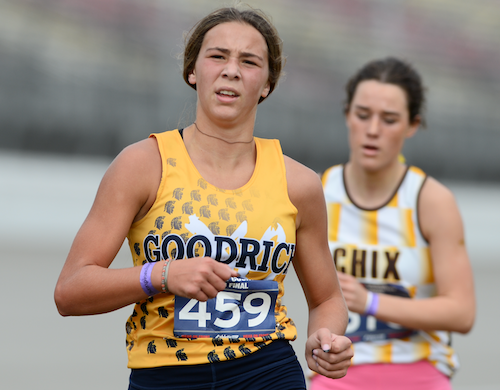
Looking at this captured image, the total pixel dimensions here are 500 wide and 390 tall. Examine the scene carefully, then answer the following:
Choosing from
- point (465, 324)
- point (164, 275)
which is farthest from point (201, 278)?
point (465, 324)

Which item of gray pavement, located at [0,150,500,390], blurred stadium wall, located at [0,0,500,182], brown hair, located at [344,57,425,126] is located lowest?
gray pavement, located at [0,150,500,390]

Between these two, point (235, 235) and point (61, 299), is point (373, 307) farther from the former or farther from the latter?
point (61, 299)

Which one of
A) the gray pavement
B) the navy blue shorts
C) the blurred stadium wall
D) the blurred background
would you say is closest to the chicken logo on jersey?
the navy blue shorts

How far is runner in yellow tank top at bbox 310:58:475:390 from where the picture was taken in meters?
2.88

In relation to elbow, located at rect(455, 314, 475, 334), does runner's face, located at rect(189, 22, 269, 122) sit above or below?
above

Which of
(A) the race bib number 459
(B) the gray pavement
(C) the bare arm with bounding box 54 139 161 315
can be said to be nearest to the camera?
(C) the bare arm with bounding box 54 139 161 315

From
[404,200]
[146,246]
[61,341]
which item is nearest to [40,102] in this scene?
[61,341]

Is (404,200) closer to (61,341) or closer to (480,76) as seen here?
(61,341)

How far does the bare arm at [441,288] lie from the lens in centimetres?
284

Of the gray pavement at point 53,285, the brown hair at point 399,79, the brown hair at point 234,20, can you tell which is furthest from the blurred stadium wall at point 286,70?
the brown hair at point 234,20

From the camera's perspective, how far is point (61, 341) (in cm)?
587

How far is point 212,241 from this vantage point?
1.85 meters

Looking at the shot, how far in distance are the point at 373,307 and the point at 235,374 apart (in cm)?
110

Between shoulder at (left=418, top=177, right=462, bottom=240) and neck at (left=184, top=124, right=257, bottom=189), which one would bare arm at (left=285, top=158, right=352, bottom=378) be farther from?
shoulder at (left=418, top=177, right=462, bottom=240)
